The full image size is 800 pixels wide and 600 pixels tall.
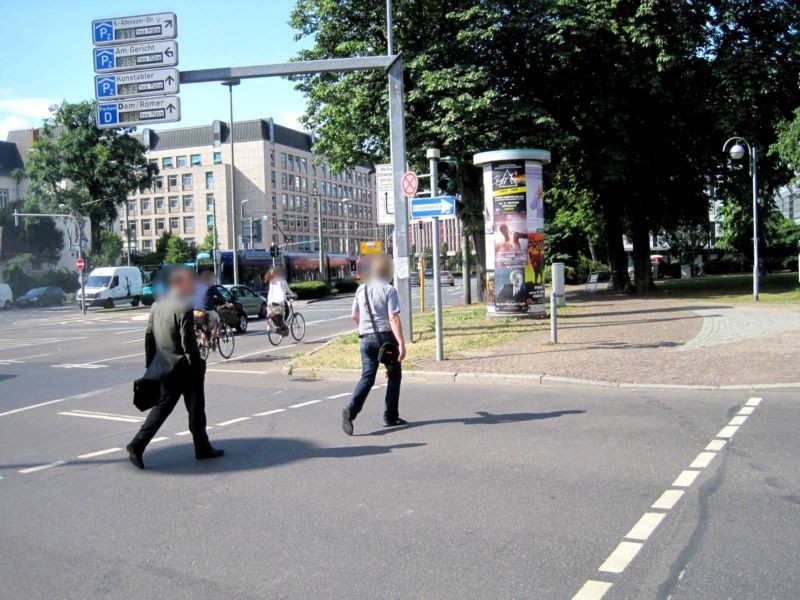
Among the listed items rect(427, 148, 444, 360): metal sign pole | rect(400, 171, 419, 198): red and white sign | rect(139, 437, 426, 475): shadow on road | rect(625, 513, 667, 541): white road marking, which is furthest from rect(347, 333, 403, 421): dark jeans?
rect(400, 171, 419, 198): red and white sign

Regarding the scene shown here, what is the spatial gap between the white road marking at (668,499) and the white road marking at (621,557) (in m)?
0.74

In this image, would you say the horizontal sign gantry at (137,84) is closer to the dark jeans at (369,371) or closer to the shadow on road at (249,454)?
the dark jeans at (369,371)

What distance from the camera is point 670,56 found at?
77.1 ft

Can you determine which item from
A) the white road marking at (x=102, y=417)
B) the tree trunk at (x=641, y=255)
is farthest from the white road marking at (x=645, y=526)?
the tree trunk at (x=641, y=255)

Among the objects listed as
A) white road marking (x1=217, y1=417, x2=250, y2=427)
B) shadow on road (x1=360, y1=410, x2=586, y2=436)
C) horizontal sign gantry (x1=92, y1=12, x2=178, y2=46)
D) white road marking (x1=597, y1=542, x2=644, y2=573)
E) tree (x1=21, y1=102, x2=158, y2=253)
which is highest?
tree (x1=21, y1=102, x2=158, y2=253)

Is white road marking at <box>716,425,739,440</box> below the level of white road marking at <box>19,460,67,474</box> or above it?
below

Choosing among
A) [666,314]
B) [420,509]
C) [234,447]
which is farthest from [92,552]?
[666,314]

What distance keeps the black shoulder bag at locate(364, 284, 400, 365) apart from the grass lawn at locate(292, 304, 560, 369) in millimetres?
4454

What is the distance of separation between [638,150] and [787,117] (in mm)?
5786

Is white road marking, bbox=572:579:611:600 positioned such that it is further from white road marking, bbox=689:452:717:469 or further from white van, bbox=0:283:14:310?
white van, bbox=0:283:14:310

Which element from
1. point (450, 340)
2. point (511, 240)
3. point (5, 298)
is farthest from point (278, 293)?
point (5, 298)

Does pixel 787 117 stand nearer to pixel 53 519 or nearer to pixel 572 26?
pixel 572 26

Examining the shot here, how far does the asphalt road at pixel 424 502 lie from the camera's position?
3.88 meters

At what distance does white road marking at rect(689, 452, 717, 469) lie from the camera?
586cm
